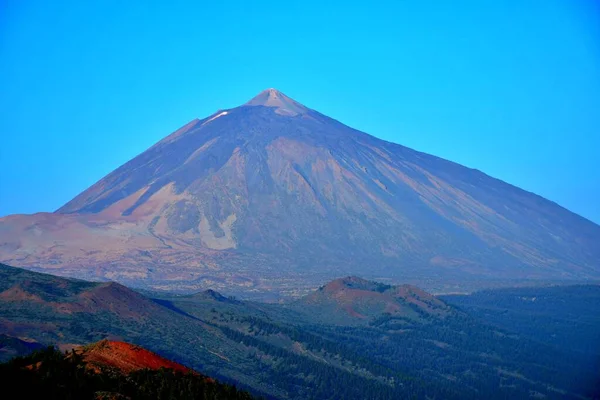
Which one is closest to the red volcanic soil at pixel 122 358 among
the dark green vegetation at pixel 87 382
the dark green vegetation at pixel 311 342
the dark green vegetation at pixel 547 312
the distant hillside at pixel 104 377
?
the distant hillside at pixel 104 377

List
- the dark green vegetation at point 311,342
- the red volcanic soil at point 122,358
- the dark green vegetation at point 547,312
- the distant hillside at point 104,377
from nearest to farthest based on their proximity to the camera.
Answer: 1. the distant hillside at point 104,377
2. the red volcanic soil at point 122,358
3. the dark green vegetation at point 311,342
4. the dark green vegetation at point 547,312

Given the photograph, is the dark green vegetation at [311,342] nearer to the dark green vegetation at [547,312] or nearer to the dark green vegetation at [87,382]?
the dark green vegetation at [547,312]

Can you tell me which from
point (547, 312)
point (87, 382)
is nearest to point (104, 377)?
point (87, 382)

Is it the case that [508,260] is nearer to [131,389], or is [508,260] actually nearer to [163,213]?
[163,213]

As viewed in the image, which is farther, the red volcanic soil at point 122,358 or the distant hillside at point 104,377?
the red volcanic soil at point 122,358

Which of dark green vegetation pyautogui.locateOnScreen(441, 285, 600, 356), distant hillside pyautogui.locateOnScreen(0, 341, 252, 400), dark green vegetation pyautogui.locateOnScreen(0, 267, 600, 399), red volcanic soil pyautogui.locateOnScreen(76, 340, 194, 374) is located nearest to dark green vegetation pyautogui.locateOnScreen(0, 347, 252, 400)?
distant hillside pyautogui.locateOnScreen(0, 341, 252, 400)

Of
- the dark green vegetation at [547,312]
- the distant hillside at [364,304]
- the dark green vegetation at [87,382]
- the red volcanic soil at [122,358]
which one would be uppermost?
the dark green vegetation at [547,312]

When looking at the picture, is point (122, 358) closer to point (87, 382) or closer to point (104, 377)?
point (104, 377)
